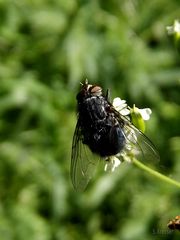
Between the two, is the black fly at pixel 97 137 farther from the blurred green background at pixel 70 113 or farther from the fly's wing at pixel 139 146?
the blurred green background at pixel 70 113

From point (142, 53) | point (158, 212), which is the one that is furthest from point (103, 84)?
point (158, 212)

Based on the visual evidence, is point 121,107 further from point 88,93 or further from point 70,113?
point 70,113

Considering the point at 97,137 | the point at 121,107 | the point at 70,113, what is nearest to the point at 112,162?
the point at 97,137

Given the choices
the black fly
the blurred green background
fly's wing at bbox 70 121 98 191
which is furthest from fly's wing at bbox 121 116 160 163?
the blurred green background

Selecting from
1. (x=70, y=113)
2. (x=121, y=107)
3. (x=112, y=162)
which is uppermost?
(x=70, y=113)

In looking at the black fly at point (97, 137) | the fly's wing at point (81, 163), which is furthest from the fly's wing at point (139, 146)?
the fly's wing at point (81, 163)

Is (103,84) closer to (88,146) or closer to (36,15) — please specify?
(36,15)

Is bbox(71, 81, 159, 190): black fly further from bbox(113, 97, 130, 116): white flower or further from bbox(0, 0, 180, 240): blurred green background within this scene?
bbox(0, 0, 180, 240): blurred green background
